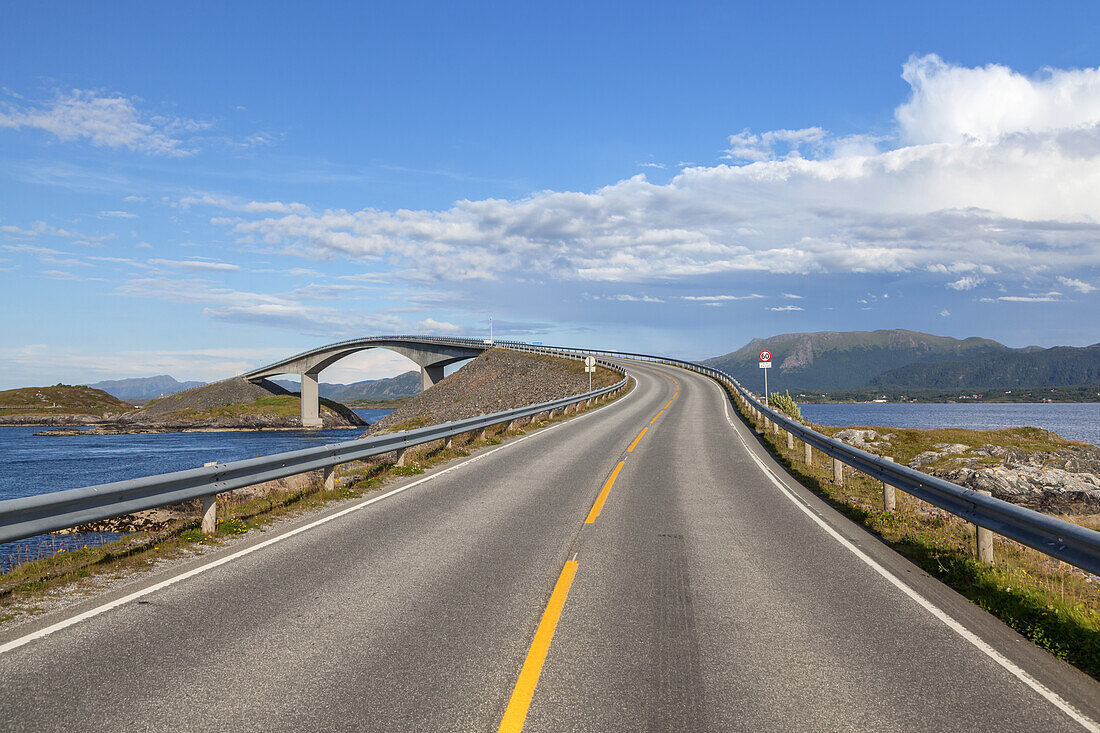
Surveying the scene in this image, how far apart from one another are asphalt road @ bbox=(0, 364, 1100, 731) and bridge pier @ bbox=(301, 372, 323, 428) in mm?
110131

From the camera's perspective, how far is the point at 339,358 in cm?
11969

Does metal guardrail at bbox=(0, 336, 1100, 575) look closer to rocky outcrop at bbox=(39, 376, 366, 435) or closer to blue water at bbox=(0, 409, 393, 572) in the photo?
blue water at bbox=(0, 409, 393, 572)

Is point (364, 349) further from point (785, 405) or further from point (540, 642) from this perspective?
point (540, 642)

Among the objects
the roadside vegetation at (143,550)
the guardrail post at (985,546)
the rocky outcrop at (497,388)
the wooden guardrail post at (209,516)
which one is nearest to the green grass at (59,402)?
the rocky outcrop at (497,388)

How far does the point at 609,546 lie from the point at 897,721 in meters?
4.53

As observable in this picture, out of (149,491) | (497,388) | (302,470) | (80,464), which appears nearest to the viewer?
(149,491)

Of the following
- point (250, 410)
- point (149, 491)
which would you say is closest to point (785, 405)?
point (149, 491)

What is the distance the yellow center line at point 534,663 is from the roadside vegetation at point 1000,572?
3855mm

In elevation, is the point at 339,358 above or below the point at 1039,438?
above

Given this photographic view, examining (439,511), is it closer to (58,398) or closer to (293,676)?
(293,676)

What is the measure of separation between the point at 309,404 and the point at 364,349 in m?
13.3

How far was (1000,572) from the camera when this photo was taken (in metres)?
6.96

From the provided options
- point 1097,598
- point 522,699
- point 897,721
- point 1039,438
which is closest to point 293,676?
point 522,699

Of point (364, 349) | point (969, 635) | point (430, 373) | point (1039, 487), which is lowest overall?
point (1039, 487)
